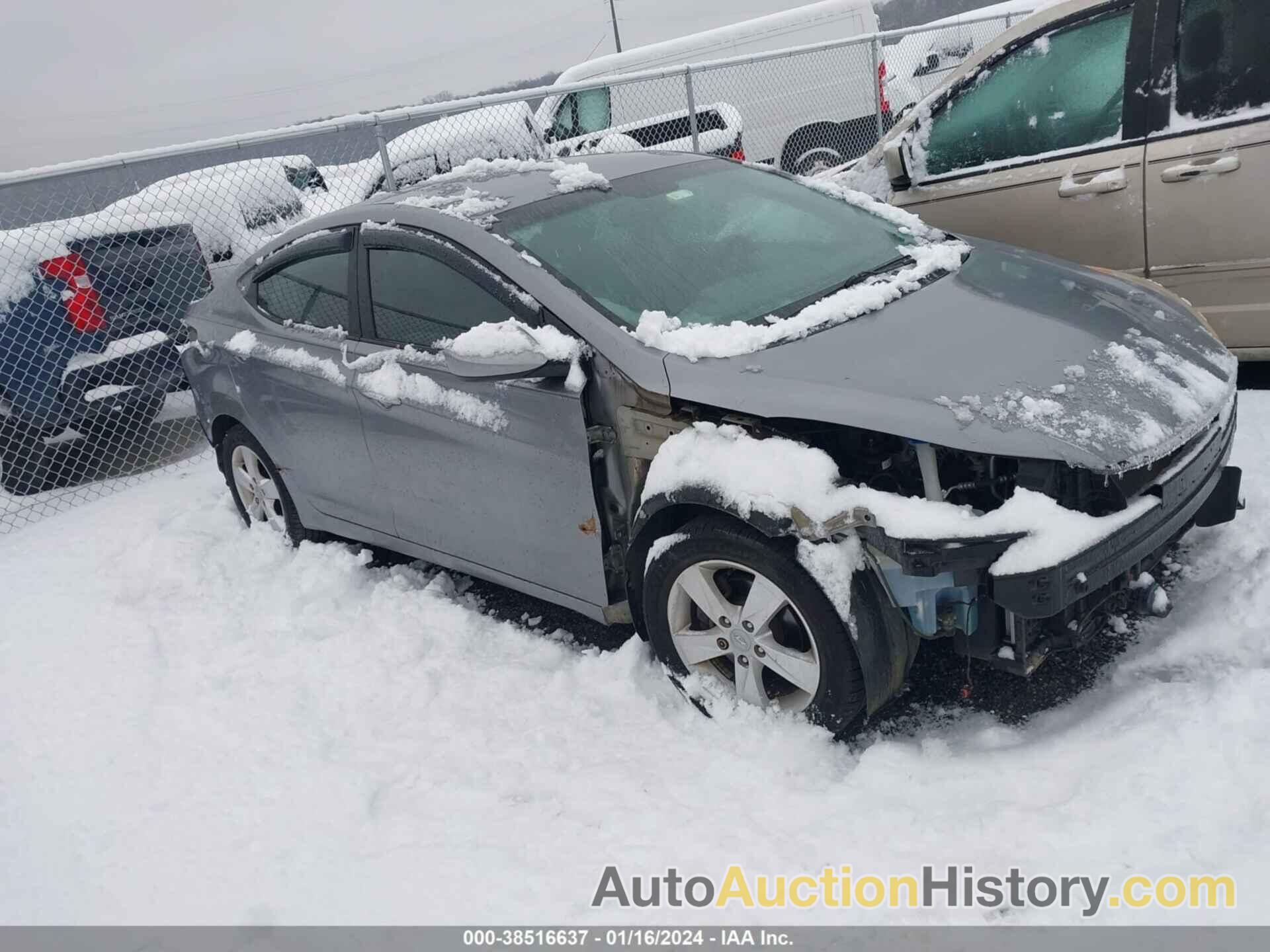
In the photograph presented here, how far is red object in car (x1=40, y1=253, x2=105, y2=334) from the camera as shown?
19.5 feet

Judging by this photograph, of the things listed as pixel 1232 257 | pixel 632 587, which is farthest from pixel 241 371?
pixel 1232 257

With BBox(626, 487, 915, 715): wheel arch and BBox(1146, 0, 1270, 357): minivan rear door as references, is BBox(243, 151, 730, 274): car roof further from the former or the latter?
BBox(1146, 0, 1270, 357): minivan rear door

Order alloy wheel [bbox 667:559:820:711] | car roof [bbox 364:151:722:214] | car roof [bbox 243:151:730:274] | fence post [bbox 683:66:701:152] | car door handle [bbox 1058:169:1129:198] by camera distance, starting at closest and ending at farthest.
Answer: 1. alloy wheel [bbox 667:559:820:711]
2. car roof [bbox 243:151:730:274]
3. car roof [bbox 364:151:722:214]
4. car door handle [bbox 1058:169:1129:198]
5. fence post [bbox 683:66:701:152]

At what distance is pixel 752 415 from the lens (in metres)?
2.85

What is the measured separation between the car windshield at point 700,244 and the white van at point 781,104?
5659 millimetres

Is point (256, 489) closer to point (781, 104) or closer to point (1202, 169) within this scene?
point (1202, 169)

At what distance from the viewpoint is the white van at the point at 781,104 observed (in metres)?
9.83

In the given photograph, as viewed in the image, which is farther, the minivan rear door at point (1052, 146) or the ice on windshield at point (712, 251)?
the minivan rear door at point (1052, 146)

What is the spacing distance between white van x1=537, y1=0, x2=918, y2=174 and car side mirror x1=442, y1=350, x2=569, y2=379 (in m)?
6.73

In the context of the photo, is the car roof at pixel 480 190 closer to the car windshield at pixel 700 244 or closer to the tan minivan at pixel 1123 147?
the car windshield at pixel 700 244

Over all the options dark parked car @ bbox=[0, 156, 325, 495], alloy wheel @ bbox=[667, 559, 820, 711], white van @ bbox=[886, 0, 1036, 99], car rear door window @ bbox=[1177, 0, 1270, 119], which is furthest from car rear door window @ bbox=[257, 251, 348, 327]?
white van @ bbox=[886, 0, 1036, 99]
